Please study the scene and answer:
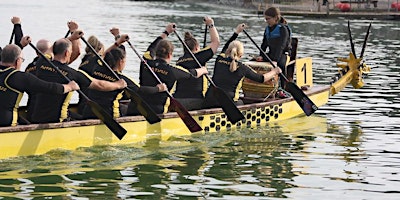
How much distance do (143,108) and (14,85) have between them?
8.79 ft

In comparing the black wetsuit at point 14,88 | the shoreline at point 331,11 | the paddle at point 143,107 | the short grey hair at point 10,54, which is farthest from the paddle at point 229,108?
the shoreline at point 331,11

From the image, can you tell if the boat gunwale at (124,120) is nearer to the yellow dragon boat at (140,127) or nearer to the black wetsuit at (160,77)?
the yellow dragon boat at (140,127)

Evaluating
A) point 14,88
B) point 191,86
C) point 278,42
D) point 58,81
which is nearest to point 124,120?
point 58,81

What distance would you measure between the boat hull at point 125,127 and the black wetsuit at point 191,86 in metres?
0.56

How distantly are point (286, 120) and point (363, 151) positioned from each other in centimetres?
297

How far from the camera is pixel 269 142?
60.3 feet

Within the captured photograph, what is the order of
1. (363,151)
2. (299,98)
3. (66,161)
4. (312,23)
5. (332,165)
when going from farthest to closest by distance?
1. (312,23)
2. (299,98)
3. (363,151)
4. (332,165)
5. (66,161)

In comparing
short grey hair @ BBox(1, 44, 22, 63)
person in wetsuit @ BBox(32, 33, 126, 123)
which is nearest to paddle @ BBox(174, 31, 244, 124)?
person in wetsuit @ BBox(32, 33, 126, 123)

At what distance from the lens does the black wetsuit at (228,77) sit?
18.8 meters

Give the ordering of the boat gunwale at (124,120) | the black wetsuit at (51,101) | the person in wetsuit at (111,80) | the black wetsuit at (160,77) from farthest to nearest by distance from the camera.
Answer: the black wetsuit at (160,77) < the person in wetsuit at (111,80) < the black wetsuit at (51,101) < the boat gunwale at (124,120)

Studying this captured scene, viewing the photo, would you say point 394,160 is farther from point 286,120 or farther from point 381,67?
point 381,67

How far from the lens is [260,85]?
67.0 feet

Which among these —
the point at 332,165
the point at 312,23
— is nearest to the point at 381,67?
the point at 332,165

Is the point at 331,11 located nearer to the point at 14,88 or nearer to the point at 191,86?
the point at 191,86
